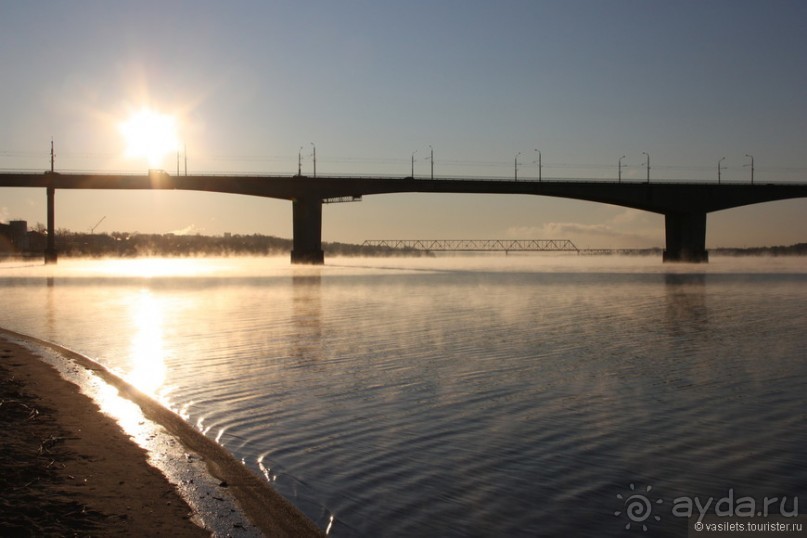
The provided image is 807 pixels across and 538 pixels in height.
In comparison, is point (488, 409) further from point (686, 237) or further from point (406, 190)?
point (686, 237)

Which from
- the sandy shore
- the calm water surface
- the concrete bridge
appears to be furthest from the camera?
the concrete bridge

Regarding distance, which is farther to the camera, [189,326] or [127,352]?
[189,326]

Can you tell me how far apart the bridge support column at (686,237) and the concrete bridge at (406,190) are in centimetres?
15

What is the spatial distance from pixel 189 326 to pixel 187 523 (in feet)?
69.6

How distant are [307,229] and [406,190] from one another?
49.2 feet

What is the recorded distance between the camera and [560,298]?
44250 mm

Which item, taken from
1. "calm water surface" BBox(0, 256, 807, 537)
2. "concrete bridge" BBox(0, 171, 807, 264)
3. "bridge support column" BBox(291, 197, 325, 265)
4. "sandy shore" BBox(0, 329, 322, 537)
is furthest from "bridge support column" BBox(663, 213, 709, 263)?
"sandy shore" BBox(0, 329, 322, 537)

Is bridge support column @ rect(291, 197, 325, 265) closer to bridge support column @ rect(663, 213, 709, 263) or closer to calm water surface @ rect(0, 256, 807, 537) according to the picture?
bridge support column @ rect(663, 213, 709, 263)

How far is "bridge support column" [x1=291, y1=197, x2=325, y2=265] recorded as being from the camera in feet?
355

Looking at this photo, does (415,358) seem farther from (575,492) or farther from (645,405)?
(575,492)

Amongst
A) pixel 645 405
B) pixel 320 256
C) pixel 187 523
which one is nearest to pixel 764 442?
pixel 645 405

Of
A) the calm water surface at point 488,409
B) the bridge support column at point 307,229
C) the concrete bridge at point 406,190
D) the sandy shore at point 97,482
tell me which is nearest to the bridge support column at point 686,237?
the concrete bridge at point 406,190

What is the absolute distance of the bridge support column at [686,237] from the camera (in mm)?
114812

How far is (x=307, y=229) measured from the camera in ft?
359
